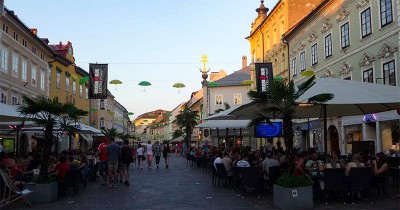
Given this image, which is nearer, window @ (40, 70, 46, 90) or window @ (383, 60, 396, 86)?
window @ (383, 60, 396, 86)

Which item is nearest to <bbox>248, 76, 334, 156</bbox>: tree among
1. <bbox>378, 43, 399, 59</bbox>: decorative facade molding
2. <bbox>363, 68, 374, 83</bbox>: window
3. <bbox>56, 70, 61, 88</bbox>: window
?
<bbox>378, 43, 399, 59</bbox>: decorative facade molding

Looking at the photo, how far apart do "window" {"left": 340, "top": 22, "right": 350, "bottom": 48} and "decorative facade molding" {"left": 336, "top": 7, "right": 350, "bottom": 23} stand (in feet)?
1.45

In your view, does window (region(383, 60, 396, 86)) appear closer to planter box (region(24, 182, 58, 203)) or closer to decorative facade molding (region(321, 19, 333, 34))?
decorative facade molding (region(321, 19, 333, 34))

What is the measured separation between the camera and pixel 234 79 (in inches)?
2869

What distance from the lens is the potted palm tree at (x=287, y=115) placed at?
34.1 feet

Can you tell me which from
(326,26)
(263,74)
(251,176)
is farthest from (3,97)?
(326,26)

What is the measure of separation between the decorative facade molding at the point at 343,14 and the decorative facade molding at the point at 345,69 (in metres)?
2.78

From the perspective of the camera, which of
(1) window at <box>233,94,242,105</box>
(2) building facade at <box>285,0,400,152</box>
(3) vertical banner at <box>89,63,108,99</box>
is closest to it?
(2) building facade at <box>285,0,400,152</box>

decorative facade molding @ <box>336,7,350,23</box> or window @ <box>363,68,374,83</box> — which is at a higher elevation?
decorative facade molding @ <box>336,7,350,23</box>

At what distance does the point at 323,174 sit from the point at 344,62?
711 inches

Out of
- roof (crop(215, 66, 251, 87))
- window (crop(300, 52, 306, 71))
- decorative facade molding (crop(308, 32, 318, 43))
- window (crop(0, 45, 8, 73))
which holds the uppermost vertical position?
roof (crop(215, 66, 251, 87))

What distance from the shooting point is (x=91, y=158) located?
1981cm

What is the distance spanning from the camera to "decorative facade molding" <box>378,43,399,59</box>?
22.0m

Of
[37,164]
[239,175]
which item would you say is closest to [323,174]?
[239,175]
